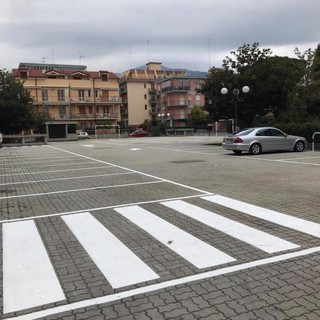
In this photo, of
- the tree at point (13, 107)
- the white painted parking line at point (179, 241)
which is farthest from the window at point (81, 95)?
the white painted parking line at point (179, 241)

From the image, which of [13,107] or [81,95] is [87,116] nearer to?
[81,95]

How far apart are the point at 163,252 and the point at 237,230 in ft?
5.03

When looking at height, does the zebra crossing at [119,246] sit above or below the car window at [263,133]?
below

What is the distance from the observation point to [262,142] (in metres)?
21.7

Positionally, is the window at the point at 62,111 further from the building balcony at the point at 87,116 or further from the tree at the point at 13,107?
the tree at the point at 13,107

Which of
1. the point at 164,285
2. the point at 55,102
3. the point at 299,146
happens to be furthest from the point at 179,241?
the point at 55,102

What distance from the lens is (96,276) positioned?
4.76m

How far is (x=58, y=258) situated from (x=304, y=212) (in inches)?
178

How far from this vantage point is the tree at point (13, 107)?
51344 mm

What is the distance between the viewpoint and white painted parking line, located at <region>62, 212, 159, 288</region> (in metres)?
4.68

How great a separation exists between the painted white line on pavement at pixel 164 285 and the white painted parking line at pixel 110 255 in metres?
0.23

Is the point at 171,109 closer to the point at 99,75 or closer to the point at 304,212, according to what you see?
the point at 99,75

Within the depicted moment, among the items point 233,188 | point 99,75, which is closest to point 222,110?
point 233,188

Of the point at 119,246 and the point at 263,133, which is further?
the point at 263,133
